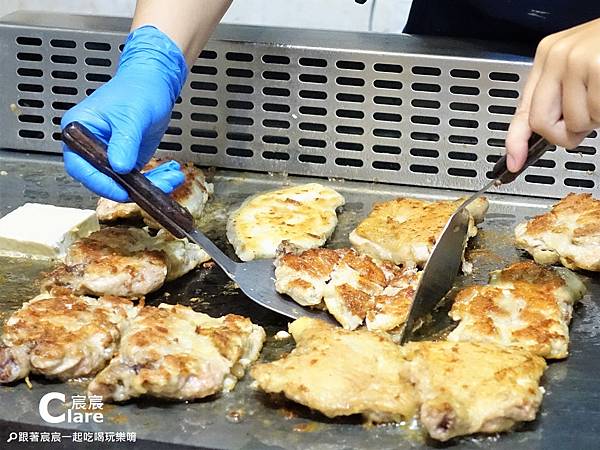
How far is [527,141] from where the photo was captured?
218cm

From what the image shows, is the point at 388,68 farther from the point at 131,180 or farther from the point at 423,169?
the point at 131,180

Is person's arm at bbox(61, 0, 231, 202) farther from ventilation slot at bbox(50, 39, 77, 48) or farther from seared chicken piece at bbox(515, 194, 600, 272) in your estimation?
seared chicken piece at bbox(515, 194, 600, 272)

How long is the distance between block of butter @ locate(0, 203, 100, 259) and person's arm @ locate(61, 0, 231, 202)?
266mm

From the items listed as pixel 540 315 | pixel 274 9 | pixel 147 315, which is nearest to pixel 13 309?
pixel 147 315

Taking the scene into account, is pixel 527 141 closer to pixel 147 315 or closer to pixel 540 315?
pixel 540 315

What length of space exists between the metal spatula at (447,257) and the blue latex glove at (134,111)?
0.75m

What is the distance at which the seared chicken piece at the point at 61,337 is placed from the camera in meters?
2.06

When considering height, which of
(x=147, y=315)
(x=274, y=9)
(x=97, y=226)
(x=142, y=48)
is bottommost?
(x=274, y=9)

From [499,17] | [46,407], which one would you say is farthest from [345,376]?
[499,17]

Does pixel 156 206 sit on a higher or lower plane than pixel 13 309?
higher

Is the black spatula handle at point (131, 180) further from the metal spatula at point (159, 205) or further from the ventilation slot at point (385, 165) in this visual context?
the ventilation slot at point (385, 165)

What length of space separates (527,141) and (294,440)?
892 millimetres

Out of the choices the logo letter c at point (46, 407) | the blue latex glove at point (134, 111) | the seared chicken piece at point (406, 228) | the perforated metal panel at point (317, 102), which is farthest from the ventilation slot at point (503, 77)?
the logo letter c at point (46, 407)

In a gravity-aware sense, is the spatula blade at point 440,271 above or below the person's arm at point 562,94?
below
